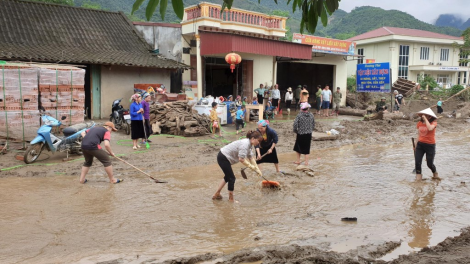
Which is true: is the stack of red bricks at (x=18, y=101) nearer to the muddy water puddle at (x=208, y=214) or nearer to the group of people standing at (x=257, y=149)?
the muddy water puddle at (x=208, y=214)

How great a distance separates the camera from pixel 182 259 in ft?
13.9

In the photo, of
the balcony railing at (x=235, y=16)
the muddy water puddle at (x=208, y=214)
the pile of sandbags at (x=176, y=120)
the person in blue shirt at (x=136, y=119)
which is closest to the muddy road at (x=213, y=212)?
the muddy water puddle at (x=208, y=214)

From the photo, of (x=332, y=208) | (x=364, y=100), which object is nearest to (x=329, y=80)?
(x=364, y=100)

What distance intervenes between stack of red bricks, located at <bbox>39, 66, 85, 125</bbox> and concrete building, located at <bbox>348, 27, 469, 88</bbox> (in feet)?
100

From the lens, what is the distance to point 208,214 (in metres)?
5.86

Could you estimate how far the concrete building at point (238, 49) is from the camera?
16078mm

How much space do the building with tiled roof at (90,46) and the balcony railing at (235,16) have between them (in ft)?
8.70

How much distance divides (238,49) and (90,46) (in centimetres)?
616

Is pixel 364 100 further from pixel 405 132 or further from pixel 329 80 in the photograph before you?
pixel 405 132

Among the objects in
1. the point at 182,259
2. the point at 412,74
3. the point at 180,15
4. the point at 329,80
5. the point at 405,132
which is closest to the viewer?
the point at 180,15

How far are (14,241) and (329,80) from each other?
24125 millimetres

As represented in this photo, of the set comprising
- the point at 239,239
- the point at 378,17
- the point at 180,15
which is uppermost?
the point at 378,17

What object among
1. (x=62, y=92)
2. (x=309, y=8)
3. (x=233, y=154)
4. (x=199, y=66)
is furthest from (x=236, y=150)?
(x=199, y=66)

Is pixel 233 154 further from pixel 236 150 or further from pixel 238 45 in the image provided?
pixel 238 45
